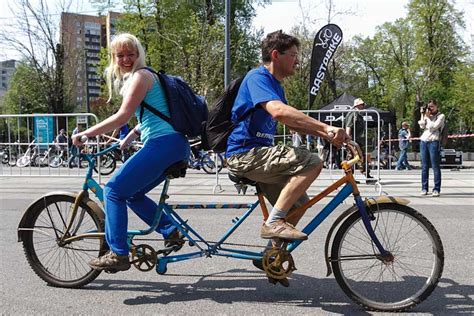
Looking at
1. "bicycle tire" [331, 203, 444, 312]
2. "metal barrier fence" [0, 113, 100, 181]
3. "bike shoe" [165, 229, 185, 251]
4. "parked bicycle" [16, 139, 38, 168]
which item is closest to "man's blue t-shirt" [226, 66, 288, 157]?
"bike shoe" [165, 229, 185, 251]

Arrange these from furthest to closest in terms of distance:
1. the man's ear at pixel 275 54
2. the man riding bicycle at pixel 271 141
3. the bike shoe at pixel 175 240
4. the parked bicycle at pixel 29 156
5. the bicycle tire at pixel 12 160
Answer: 1. the bicycle tire at pixel 12 160
2. the parked bicycle at pixel 29 156
3. the bike shoe at pixel 175 240
4. the man's ear at pixel 275 54
5. the man riding bicycle at pixel 271 141

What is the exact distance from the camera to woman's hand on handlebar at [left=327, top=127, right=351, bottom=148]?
319 cm

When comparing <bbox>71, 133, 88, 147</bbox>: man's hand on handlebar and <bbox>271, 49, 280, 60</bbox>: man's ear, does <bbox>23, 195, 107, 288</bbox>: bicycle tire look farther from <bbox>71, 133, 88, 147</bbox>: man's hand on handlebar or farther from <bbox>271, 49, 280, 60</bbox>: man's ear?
<bbox>271, 49, 280, 60</bbox>: man's ear

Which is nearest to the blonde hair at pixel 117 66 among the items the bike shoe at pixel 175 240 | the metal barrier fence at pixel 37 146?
the bike shoe at pixel 175 240

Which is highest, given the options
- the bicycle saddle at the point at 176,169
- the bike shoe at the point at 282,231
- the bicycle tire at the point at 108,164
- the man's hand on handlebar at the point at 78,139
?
the man's hand on handlebar at the point at 78,139

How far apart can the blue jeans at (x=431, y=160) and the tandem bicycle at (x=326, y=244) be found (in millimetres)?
5636

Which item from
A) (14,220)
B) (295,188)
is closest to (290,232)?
(295,188)

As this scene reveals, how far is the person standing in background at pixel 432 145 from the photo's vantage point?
29.2 ft

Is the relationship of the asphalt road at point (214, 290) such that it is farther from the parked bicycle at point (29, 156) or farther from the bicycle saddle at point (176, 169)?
the parked bicycle at point (29, 156)

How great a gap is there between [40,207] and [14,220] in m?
3.25

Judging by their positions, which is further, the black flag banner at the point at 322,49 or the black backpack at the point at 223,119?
the black flag banner at the point at 322,49

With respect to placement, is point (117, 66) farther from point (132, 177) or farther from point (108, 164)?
point (108, 164)

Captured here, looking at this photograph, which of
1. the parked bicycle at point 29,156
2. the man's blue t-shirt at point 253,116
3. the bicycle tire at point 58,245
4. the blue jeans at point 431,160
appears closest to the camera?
the man's blue t-shirt at point 253,116

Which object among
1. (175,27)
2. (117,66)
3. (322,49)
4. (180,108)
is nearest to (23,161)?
(322,49)
